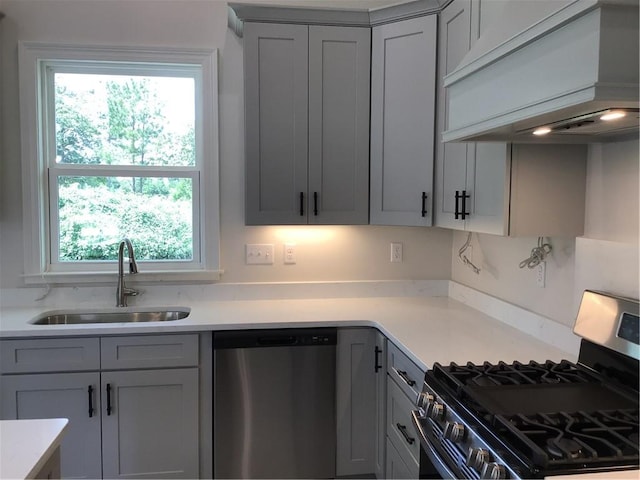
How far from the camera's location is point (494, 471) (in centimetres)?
110

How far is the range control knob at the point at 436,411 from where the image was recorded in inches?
56.3

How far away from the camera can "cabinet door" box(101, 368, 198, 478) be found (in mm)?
2244

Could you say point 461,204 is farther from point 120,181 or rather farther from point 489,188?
point 120,181

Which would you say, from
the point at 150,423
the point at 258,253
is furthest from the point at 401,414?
the point at 258,253

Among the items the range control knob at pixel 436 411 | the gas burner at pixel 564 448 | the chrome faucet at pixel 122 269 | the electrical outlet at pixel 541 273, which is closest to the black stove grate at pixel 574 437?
the gas burner at pixel 564 448

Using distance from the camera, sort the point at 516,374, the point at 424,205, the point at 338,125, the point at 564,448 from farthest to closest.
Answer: the point at 338,125
the point at 424,205
the point at 516,374
the point at 564,448

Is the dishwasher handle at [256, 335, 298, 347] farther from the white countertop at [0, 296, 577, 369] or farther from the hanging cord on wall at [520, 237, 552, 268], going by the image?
the hanging cord on wall at [520, 237, 552, 268]

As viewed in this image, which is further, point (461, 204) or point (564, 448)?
point (461, 204)

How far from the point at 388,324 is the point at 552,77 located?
54.8 inches

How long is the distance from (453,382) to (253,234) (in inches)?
66.6

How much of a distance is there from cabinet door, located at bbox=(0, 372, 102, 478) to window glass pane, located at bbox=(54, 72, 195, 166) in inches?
49.9

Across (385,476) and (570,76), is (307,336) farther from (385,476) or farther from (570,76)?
(570,76)

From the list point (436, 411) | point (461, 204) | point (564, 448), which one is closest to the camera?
point (564, 448)

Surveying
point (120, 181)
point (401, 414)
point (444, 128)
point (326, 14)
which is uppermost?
point (326, 14)
